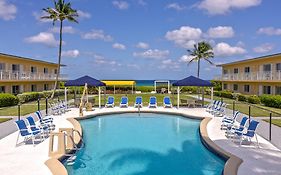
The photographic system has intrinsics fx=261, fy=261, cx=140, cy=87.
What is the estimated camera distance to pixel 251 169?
25.2 ft

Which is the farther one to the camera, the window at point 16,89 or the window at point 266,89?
the window at point 16,89

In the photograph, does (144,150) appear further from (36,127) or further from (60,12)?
(60,12)

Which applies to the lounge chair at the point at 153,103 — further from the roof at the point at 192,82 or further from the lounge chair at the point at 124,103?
the roof at the point at 192,82

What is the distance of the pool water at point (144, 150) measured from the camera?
8.85 m

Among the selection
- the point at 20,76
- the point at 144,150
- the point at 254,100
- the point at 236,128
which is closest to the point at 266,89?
the point at 254,100

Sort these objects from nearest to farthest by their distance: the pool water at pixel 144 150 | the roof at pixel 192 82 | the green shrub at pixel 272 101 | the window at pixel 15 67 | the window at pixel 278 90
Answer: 1. the pool water at pixel 144 150
2. the roof at pixel 192 82
3. the green shrub at pixel 272 101
4. the window at pixel 278 90
5. the window at pixel 15 67

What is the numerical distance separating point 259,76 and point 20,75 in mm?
29153

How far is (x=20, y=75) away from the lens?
1262 inches

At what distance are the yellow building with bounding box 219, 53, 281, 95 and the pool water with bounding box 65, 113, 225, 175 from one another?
1642cm

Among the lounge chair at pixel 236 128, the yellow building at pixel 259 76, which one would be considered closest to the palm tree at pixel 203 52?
the yellow building at pixel 259 76

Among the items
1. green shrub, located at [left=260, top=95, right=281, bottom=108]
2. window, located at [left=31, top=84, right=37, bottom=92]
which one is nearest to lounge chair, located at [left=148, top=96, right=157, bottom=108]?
green shrub, located at [left=260, top=95, right=281, bottom=108]

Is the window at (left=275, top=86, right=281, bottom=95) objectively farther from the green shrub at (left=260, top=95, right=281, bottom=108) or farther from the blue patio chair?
the blue patio chair

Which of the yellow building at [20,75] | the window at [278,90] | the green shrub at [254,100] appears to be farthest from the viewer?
the yellow building at [20,75]

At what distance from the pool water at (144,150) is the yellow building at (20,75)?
16.9 m
